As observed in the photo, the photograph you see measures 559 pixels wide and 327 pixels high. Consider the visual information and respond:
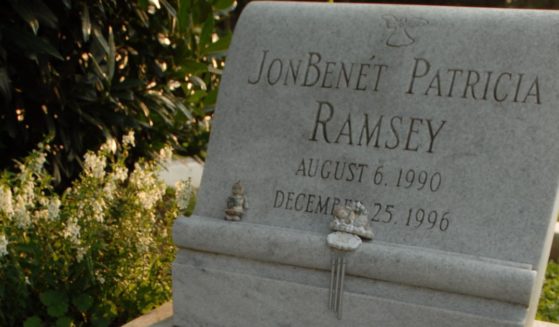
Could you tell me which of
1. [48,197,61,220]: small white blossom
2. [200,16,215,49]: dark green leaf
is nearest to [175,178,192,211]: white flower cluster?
[48,197,61,220]: small white blossom

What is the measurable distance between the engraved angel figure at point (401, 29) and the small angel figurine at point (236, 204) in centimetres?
89

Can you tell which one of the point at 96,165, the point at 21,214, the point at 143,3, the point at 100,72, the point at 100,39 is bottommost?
the point at 21,214

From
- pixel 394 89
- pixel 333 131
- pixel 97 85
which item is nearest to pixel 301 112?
pixel 333 131

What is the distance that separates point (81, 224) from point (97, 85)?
1.49 metres

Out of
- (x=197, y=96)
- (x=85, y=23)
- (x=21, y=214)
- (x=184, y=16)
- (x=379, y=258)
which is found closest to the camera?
(x=379, y=258)

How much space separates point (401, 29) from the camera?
136 inches

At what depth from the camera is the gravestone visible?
122 inches

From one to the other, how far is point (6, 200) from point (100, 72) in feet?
4.56

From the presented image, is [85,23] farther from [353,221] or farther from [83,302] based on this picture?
[353,221]

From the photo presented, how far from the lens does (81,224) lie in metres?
3.70

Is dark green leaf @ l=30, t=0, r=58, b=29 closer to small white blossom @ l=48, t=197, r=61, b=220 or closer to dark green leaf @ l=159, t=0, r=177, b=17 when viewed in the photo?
dark green leaf @ l=159, t=0, r=177, b=17

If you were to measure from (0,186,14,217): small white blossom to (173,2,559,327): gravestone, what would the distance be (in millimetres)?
731

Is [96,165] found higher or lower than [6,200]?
higher

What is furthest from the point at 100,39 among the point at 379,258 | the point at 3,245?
the point at 379,258
